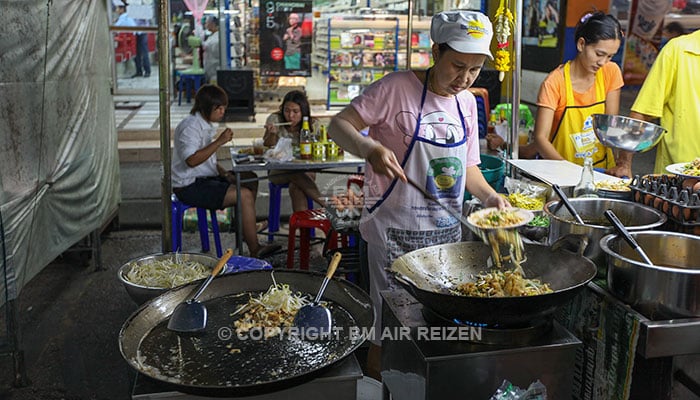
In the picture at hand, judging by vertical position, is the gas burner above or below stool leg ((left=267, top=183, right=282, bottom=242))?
above

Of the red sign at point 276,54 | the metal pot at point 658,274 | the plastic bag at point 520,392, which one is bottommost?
the plastic bag at point 520,392

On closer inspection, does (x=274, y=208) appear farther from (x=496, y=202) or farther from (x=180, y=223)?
(x=496, y=202)

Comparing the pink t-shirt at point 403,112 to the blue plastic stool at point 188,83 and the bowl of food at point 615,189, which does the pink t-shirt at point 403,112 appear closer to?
the bowl of food at point 615,189

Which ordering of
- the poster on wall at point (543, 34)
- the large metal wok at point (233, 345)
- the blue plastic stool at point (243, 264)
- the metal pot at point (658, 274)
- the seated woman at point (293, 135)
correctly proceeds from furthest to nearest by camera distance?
the poster on wall at point (543, 34)
the seated woman at point (293, 135)
the blue plastic stool at point (243, 264)
the metal pot at point (658, 274)
the large metal wok at point (233, 345)

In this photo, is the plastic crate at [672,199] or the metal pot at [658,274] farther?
the plastic crate at [672,199]

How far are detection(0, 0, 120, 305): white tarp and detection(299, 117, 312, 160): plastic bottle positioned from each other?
188 centimetres

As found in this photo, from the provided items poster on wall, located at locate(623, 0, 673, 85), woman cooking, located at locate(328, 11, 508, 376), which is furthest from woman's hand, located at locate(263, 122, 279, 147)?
poster on wall, located at locate(623, 0, 673, 85)

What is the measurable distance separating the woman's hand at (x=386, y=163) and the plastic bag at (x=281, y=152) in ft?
10.9

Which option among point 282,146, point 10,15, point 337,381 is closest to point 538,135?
point 282,146

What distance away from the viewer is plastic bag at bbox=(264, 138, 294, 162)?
5750mm

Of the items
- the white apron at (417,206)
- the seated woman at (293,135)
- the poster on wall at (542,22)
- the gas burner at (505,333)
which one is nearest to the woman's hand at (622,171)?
the white apron at (417,206)

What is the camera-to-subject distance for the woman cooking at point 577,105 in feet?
13.9

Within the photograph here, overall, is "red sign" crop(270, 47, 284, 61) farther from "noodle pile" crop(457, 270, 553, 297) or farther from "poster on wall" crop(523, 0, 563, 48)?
"noodle pile" crop(457, 270, 553, 297)

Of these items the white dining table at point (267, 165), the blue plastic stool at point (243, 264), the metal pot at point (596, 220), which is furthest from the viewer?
the white dining table at point (267, 165)
